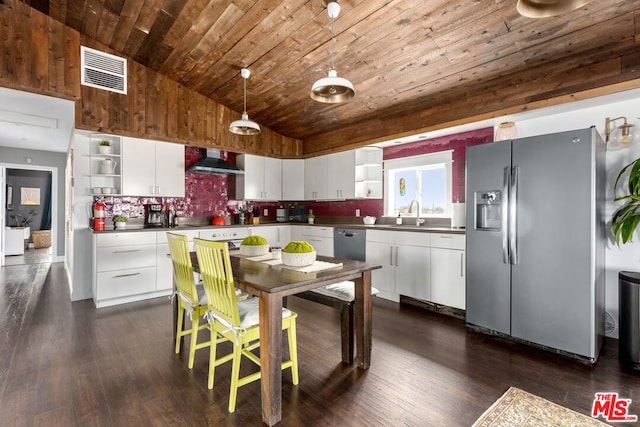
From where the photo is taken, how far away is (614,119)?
113 inches

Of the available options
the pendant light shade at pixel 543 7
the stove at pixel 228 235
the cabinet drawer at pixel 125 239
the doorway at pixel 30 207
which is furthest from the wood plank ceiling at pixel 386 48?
the doorway at pixel 30 207

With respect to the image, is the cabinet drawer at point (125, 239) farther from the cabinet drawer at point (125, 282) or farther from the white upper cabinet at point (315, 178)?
the white upper cabinet at point (315, 178)

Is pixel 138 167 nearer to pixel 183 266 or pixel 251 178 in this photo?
pixel 251 178

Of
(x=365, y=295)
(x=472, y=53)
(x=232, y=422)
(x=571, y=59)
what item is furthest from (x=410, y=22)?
(x=232, y=422)

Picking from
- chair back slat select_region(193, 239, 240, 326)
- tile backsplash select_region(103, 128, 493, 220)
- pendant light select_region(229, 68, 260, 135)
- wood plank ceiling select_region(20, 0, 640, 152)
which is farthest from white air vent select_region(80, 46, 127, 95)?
chair back slat select_region(193, 239, 240, 326)

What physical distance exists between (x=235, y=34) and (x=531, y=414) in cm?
403

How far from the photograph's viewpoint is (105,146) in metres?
4.11

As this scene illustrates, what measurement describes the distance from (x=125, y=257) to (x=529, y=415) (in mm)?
4311

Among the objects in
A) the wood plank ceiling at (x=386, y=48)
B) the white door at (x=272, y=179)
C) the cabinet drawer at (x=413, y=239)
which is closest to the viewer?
the wood plank ceiling at (x=386, y=48)

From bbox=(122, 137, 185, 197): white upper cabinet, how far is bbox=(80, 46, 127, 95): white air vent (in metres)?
0.69

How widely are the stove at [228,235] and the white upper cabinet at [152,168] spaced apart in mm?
727

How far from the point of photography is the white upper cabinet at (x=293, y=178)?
579 cm

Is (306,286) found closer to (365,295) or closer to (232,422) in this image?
(365,295)

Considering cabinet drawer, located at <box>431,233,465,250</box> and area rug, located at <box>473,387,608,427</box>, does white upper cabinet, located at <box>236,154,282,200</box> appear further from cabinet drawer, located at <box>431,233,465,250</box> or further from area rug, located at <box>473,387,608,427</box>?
area rug, located at <box>473,387,608,427</box>
